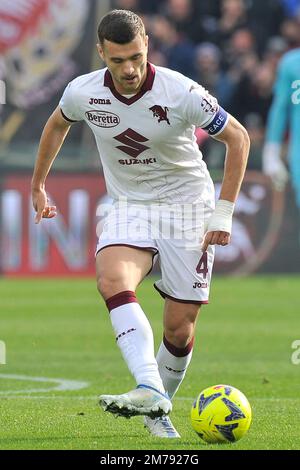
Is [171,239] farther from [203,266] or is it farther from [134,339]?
[134,339]

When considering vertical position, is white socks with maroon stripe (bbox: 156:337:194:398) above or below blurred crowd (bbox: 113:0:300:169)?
below

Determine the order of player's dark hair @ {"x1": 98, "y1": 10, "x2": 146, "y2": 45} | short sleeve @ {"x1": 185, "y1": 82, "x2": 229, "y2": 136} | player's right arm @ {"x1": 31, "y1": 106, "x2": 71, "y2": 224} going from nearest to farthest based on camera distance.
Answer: player's dark hair @ {"x1": 98, "y1": 10, "x2": 146, "y2": 45}
short sleeve @ {"x1": 185, "y1": 82, "x2": 229, "y2": 136}
player's right arm @ {"x1": 31, "y1": 106, "x2": 71, "y2": 224}

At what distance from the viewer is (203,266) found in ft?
22.9

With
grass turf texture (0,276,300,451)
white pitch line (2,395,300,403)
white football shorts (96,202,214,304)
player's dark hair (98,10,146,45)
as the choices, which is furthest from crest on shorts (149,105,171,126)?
white pitch line (2,395,300,403)

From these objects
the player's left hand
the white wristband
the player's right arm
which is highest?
the player's right arm

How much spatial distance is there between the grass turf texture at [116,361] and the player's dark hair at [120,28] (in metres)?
2.14

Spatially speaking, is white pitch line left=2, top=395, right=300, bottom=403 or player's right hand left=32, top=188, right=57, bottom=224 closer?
player's right hand left=32, top=188, right=57, bottom=224

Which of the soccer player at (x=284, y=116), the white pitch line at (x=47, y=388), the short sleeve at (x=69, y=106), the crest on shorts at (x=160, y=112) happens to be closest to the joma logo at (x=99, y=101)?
Result: the short sleeve at (x=69, y=106)

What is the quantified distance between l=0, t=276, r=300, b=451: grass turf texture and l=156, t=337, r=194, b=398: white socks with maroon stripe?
245mm

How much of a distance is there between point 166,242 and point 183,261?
150mm

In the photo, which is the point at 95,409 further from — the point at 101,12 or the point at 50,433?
the point at 101,12

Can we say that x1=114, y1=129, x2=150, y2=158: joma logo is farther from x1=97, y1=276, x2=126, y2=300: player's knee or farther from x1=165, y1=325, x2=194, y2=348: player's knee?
x1=165, y1=325, x2=194, y2=348: player's knee

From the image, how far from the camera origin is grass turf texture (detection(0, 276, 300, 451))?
653 cm

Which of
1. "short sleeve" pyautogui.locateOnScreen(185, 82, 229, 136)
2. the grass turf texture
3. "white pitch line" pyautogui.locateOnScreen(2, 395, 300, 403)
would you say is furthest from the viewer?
"white pitch line" pyautogui.locateOnScreen(2, 395, 300, 403)
